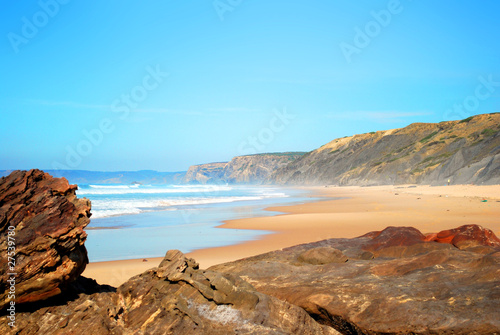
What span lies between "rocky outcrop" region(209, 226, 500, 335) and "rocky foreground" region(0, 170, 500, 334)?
0.04 ft

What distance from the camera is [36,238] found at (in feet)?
12.1

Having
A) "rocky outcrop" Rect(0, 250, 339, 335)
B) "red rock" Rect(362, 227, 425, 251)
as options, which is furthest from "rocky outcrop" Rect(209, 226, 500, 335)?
"red rock" Rect(362, 227, 425, 251)

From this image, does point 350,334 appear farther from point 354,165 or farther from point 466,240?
point 354,165

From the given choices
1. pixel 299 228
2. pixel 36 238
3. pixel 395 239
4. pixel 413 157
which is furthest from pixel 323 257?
pixel 413 157

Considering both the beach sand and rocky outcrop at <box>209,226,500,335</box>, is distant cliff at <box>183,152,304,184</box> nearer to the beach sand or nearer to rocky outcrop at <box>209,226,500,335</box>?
the beach sand

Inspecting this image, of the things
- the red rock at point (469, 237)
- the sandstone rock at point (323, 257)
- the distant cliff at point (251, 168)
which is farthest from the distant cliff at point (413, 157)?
the distant cliff at point (251, 168)

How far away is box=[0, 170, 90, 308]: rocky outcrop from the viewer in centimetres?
357

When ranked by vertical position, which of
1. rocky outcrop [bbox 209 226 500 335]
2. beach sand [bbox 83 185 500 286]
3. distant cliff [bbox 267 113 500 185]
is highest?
distant cliff [bbox 267 113 500 185]

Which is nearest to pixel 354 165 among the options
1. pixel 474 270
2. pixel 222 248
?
pixel 222 248

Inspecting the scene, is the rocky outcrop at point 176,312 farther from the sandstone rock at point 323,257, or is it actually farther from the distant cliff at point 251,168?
the distant cliff at point 251,168

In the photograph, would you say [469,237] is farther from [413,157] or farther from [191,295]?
[413,157]

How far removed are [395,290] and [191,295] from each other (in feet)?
7.01

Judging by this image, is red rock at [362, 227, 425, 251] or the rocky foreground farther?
red rock at [362, 227, 425, 251]

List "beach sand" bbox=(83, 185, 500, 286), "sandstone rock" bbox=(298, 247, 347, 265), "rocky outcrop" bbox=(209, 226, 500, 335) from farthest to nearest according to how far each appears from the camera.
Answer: "beach sand" bbox=(83, 185, 500, 286) < "sandstone rock" bbox=(298, 247, 347, 265) < "rocky outcrop" bbox=(209, 226, 500, 335)
